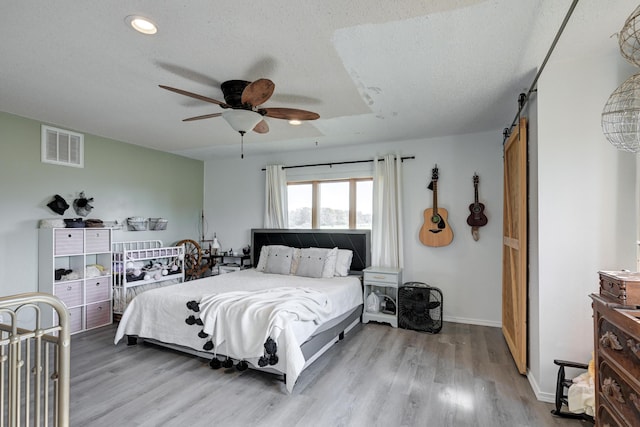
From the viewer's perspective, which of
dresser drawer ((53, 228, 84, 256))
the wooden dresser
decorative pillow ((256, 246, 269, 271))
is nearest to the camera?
the wooden dresser

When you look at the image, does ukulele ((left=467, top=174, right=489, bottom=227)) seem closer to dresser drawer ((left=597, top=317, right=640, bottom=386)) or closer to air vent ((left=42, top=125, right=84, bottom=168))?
dresser drawer ((left=597, top=317, right=640, bottom=386))

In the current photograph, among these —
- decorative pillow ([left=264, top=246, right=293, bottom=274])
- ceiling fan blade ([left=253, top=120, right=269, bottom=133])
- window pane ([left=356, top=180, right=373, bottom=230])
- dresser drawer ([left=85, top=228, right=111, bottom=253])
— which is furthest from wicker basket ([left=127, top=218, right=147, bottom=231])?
window pane ([left=356, top=180, right=373, bottom=230])

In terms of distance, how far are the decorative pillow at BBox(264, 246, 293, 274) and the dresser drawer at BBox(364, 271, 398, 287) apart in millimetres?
1108

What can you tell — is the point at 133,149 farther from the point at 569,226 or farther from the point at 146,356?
the point at 569,226

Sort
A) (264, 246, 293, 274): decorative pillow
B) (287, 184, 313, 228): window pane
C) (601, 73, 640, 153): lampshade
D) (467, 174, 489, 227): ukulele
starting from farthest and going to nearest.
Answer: (287, 184, 313, 228): window pane < (264, 246, 293, 274): decorative pillow < (467, 174, 489, 227): ukulele < (601, 73, 640, 153): lampshade

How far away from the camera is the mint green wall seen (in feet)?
11.9

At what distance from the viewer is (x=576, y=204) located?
2.36 metres

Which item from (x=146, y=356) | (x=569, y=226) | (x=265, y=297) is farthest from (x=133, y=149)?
(x=569, y=226)

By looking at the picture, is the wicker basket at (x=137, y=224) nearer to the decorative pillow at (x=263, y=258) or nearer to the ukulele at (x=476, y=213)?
the decorative pillow at (x=263, y=258)

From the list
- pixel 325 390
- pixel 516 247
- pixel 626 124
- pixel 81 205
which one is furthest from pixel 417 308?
pixel 81 205

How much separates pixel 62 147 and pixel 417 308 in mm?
4879

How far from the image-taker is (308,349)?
2.97 m

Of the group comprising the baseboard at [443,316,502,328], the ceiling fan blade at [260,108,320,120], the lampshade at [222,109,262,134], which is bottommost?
the baseboard at [443,316,502,328]

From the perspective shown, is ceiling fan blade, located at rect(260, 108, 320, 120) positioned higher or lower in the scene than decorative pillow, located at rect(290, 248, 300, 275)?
higher
